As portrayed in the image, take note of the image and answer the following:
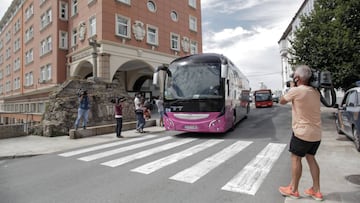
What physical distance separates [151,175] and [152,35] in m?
19.8

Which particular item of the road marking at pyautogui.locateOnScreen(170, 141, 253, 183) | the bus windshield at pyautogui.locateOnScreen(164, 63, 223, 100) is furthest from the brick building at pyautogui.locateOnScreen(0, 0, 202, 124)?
the road marking at pyautogui.locateOnScreen(170, 141, 253, 183)

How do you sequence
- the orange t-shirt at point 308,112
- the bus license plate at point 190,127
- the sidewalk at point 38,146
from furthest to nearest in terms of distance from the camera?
the bus license plate at point 190,127 → the sidewalk at point 38,146 → the orange t-shirt at point 308,112

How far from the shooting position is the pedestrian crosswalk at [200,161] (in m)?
4.52

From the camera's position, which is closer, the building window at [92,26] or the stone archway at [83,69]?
the building window at [92,26]

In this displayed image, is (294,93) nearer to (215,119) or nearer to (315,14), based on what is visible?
(215,119)

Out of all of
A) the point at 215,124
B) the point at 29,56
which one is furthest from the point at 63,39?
the point at 215,124

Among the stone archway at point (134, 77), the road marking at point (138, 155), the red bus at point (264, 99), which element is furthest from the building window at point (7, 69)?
the road marking at point (138, 155)

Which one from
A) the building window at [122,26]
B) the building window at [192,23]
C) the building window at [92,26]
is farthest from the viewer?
the building window at [192,23]

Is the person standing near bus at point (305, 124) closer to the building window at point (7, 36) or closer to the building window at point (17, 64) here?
the building window at point (17, 64)

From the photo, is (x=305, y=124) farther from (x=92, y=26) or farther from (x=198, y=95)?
(x=92, y=26)

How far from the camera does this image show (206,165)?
217 inches

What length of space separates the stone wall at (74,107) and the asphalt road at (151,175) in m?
4.47

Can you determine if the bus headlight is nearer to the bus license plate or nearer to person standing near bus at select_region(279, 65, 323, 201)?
the bus license plate

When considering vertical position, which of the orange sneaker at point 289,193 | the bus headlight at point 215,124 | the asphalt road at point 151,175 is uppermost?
the bus headlight at point 215,124
